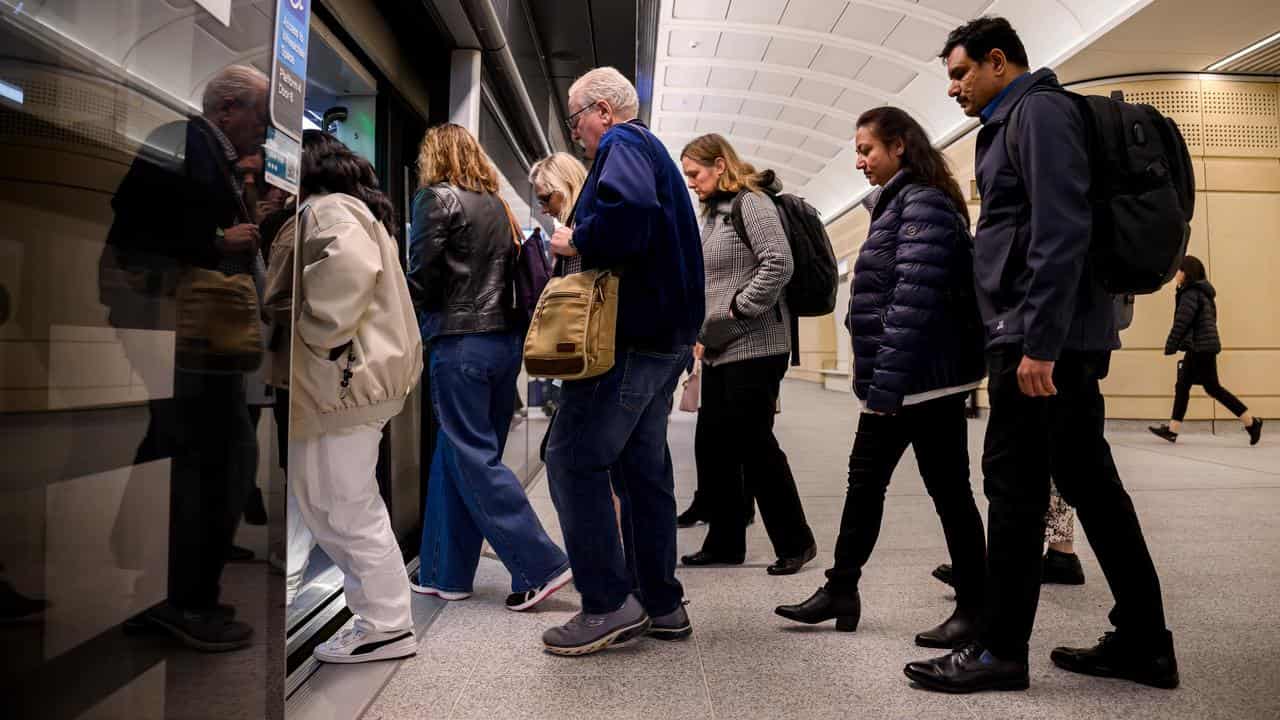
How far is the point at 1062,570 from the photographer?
3115 mm

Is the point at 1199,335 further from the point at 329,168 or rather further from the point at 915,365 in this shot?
the point at 329,168

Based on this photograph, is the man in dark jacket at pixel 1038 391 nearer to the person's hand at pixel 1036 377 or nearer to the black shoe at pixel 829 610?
the person's hand at pixel 1036 377

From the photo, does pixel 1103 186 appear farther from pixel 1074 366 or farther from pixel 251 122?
pixel 251 122

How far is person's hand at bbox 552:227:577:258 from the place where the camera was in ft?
8.14

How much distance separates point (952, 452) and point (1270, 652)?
1044mm

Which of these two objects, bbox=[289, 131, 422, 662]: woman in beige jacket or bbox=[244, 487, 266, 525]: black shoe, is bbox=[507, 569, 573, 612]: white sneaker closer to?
bbox=[289, 131, 422, 662]: woman in beige jacket

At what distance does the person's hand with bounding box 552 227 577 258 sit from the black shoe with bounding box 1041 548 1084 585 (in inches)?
87.3

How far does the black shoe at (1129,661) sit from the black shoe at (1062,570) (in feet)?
2.83

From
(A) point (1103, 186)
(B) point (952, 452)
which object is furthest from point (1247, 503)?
(A) point (1103, 186)

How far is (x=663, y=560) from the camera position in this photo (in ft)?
8.26

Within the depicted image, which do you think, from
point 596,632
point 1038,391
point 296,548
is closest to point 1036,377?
point 1038,391

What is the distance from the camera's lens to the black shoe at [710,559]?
3.47 meters

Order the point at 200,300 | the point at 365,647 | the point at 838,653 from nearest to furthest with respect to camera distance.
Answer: the point at 200,300 < the point at 365,647 < the point at 838,653

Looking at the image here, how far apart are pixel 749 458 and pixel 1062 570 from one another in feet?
4.21
